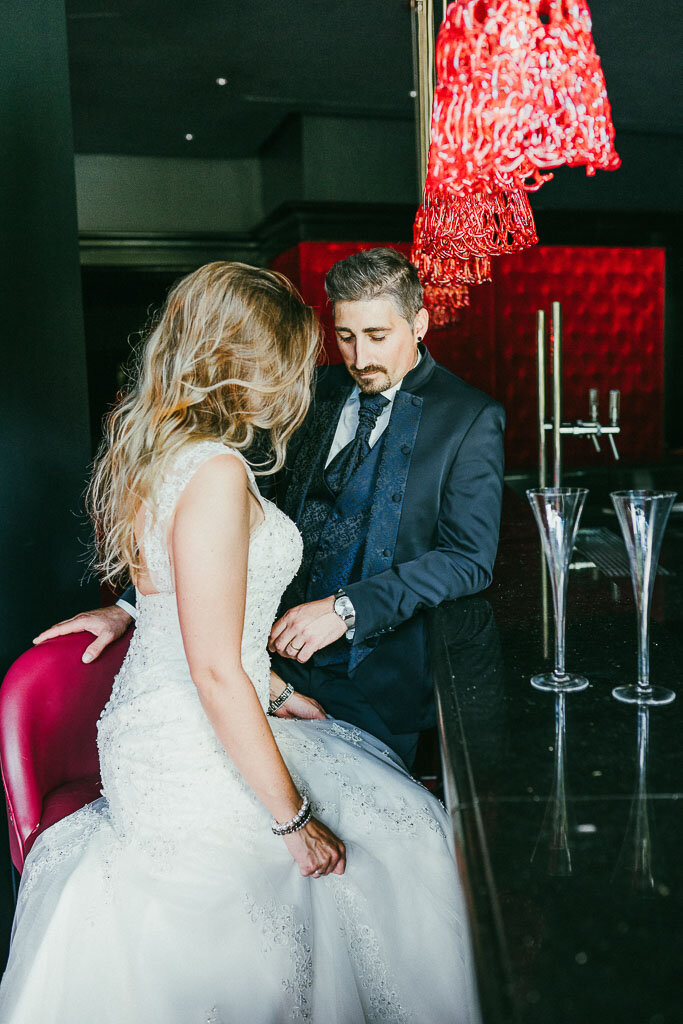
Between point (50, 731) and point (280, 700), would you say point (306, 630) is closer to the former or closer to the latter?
point (280, 700)

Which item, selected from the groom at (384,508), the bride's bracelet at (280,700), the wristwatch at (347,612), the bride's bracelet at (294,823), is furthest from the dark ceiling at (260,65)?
the bride's bracelet at (294,823)

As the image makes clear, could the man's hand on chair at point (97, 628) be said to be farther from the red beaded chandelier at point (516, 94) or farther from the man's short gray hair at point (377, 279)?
the red beaded chandelier at point (516, 94)

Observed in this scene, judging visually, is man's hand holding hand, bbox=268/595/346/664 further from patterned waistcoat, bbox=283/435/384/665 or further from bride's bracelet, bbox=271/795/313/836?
bride's bracelet, bbox=271/795/313/836

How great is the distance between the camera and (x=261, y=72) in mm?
4711

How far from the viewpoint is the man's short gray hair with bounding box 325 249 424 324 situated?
2.13 metres

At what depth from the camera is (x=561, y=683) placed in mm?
1276

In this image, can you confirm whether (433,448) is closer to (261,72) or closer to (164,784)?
(164,784)

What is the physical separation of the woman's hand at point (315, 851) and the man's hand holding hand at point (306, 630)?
40 cm

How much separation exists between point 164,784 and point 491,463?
3.43 ft

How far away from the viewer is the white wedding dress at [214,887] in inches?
48.4

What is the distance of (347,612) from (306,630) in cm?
10

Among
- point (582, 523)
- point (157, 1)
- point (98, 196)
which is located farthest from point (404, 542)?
point (98, 196)

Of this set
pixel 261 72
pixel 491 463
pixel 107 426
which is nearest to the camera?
pixel 107 426

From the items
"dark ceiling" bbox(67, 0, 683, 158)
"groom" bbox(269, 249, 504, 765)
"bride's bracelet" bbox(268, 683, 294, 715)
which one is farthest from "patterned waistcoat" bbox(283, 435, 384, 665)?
"dark ceiling" bbox(67, 0, 683, 158)
